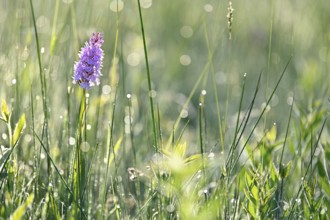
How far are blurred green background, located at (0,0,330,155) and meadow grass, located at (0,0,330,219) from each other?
0.04 ft

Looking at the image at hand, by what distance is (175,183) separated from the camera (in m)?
1.66

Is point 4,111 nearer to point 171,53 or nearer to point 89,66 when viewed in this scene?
point 89,66

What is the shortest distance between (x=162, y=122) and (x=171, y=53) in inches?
47.6

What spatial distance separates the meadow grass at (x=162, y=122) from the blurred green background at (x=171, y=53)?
13 millimetres

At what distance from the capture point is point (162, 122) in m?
3.17

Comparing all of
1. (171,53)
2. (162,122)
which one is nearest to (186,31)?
(171,53)

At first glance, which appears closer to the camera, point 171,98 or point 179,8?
point 171,98

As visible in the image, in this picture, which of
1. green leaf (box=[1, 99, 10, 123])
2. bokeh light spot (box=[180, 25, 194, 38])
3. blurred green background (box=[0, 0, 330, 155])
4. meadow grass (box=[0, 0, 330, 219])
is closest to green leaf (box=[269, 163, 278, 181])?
meadow grass (box=[0, 0, 330, 219])

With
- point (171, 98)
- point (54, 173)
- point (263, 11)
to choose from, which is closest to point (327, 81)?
point (171, 98)

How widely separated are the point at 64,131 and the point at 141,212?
51 centimetres

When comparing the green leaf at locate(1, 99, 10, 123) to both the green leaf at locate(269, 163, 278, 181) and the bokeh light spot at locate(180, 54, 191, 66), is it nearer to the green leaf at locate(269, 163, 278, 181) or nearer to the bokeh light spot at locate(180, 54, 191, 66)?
the green leaf at locate(269, 163, 278, 181)

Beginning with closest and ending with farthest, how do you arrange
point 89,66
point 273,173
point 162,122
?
point 89,66 → point 273,173 → point 162,122

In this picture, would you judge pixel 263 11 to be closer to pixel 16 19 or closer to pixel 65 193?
pixel 16 19

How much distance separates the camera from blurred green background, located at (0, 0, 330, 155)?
2660 mm
